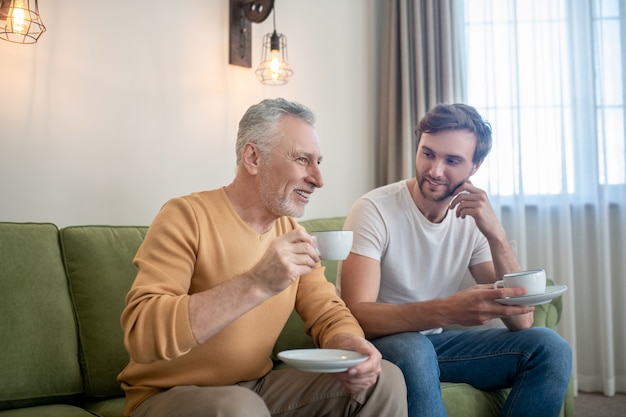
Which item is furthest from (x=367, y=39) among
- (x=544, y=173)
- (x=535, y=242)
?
(x=535, y=242)

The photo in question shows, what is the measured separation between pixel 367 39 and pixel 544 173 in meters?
1.20

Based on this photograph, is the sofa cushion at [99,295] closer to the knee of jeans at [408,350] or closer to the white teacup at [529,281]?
the knee of jeans at [408,350]

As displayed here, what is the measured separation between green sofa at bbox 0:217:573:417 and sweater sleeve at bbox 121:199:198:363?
0.54 meters

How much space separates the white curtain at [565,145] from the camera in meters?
3.53

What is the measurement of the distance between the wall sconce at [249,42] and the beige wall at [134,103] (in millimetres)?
41

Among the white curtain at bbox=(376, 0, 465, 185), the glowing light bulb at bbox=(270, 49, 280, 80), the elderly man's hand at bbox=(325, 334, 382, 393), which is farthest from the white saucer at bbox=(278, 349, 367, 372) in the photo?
the white curtain at bbox=(376, 0, 465, 185)

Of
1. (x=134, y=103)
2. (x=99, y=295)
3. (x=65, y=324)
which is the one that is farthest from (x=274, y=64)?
(x=65, y=324)

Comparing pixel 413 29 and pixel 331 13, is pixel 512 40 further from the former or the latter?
pixel 331 13

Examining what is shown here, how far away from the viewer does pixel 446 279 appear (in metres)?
2.26

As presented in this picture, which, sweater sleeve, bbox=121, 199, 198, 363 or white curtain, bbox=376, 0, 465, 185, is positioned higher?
white curtain, bbox=376, 0, 465, 185

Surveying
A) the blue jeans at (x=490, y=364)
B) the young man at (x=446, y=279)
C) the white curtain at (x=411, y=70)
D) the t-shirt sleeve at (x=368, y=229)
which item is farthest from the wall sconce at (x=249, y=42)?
the blue jeans at (x=490, y=364)

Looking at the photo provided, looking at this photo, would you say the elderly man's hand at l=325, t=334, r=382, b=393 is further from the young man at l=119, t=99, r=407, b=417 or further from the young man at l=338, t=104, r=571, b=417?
the young man at l=338, t=104, r=571, b=417

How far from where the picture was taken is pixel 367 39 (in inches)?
141

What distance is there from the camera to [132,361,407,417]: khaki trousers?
142 cm
